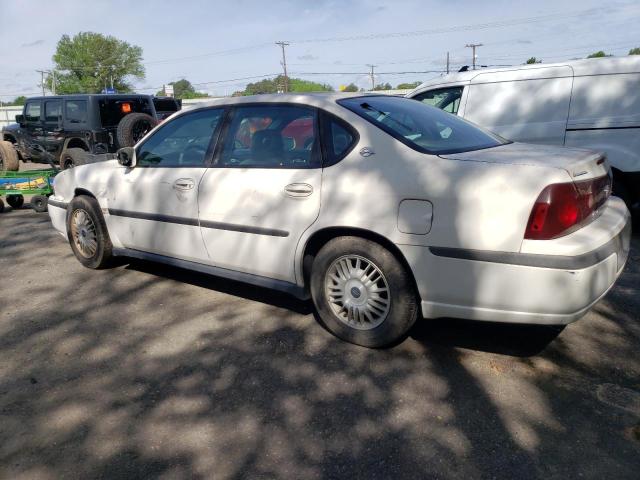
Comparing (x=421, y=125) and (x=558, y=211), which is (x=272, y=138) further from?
(x=558, y=211)

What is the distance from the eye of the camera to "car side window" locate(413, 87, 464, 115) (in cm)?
684

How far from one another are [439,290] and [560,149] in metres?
1.19

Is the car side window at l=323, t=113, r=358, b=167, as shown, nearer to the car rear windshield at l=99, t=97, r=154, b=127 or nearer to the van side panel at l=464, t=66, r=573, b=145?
the van side panel at l=464, t=66, r=573, b=145

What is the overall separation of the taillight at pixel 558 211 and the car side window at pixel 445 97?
4188 mm

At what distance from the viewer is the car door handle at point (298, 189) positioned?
3.42m

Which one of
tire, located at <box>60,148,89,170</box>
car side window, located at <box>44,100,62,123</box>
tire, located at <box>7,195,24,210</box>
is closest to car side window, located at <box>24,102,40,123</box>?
car side window, located at <box>44,100,62,123</box>

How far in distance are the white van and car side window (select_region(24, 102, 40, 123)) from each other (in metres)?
9.43

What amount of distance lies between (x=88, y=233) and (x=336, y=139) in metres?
2.83

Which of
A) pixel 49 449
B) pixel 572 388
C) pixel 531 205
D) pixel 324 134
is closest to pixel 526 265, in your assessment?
pixel 531 205

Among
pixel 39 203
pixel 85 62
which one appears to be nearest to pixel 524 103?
pixel 39 203

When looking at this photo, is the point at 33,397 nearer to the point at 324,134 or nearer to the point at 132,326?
the point at 132,326

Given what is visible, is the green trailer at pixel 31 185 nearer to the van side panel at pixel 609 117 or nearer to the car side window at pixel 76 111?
the car side window at pixel 76 111

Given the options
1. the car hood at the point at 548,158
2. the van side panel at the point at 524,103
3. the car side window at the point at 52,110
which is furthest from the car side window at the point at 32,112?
the car hood at the point at 548,158

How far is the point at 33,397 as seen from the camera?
3.01 m
